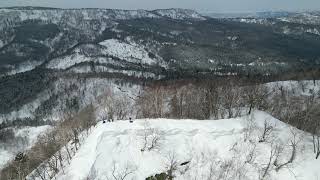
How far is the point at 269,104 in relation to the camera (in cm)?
7844

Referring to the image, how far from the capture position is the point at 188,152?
48.1 m

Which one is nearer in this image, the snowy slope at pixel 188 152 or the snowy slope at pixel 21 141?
the snowy slope at pixel 188 152

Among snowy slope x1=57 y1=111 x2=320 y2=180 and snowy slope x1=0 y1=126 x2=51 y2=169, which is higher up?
snowy slope x1=57 y1=111 x2=320 y2=180

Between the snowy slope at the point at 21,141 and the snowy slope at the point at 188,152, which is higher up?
the snowy slope at the point at 188,152

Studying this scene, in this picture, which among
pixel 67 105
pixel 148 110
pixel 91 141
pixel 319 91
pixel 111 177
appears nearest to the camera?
pixel 111 177

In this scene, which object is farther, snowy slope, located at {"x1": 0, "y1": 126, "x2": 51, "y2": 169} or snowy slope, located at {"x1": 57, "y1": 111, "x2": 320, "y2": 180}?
snowy slope, located at {"x1": 0, "y1": 126, "x2": 51, "y2": 169}

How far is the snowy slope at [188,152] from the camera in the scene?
45250 mm

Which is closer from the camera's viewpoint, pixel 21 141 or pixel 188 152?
pixel 188 152

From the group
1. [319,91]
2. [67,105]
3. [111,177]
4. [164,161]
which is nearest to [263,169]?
[164,161]

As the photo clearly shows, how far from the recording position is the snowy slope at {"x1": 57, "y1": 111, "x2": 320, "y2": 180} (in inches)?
1781

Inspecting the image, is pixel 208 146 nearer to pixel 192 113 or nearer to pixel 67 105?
pixel 192 113

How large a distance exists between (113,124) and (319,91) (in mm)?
92403

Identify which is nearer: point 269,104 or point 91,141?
→ point 91,141

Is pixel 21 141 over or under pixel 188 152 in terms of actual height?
under
